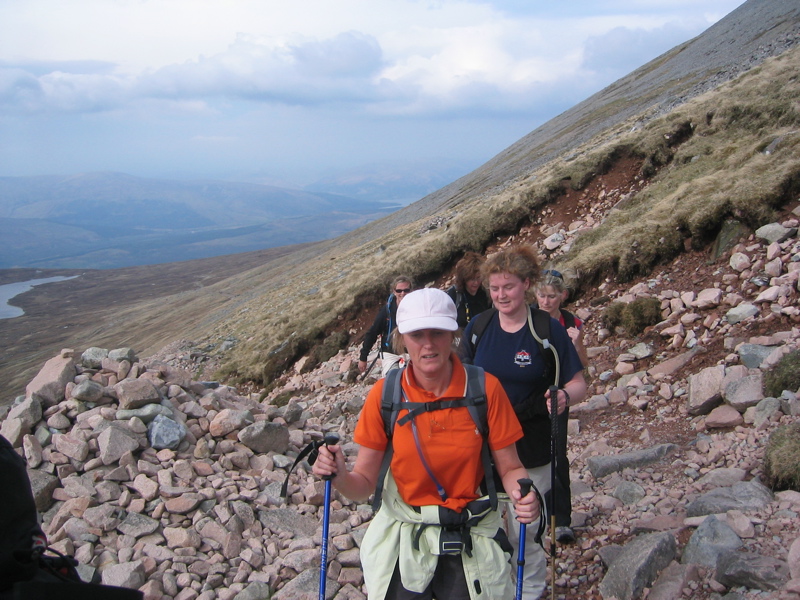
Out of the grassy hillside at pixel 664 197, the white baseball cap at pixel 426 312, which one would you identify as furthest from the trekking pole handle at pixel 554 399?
the grassy hillside at pixel 664 197

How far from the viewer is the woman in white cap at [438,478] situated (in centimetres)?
310

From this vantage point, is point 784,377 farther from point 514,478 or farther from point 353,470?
point 353,470

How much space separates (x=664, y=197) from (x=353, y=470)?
47.3ft

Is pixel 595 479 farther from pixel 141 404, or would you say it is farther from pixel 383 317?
pixel 141 404

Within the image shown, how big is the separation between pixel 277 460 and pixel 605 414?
5.21 metres

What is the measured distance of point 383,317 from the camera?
8.32 meters

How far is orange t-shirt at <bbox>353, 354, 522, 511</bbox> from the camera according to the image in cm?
313

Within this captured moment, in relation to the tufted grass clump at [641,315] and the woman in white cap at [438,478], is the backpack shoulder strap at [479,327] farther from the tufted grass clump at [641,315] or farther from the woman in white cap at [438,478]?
the tufted grass clump at [641,315]

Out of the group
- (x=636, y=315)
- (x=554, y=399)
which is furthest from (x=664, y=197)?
(x=554, y=399)

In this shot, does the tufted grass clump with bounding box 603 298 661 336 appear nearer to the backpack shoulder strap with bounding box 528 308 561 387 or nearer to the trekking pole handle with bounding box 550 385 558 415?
the backpack shoulder strap with bounding box 528 308 561 387

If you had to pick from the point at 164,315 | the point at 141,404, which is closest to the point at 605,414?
the point at 141,404

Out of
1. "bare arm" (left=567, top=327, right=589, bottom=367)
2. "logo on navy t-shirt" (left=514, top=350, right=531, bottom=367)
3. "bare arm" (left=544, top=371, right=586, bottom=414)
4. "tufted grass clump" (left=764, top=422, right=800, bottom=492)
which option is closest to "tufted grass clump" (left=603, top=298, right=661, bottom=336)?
"tufted grass clump" (left=764, top=422, right=800, bottom=492)

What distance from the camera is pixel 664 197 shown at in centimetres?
1512

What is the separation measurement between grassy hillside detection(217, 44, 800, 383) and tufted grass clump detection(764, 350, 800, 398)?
4.68m
